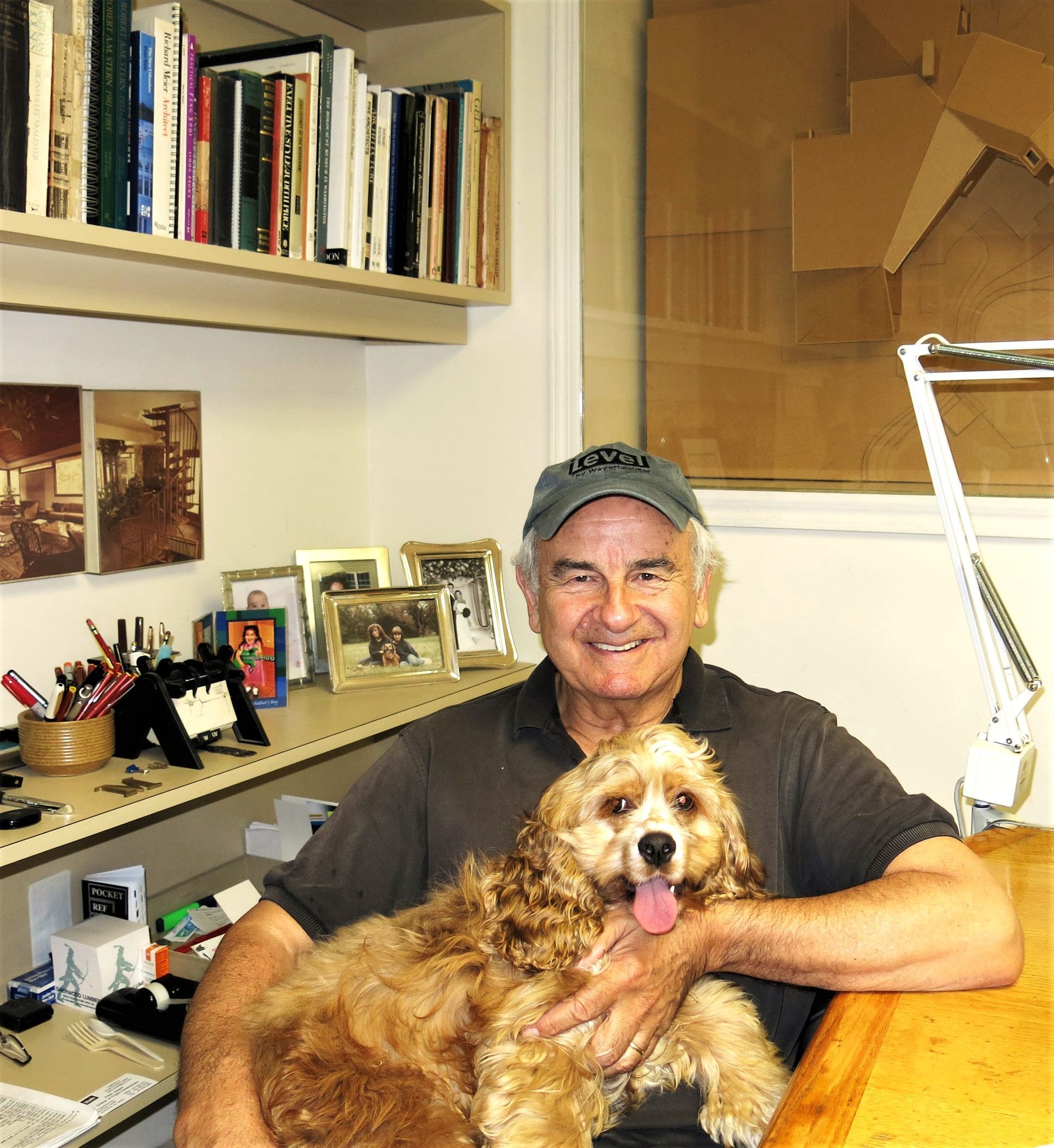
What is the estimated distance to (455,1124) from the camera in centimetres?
137

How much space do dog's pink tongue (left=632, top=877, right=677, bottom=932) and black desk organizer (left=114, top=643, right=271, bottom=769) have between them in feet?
3.36

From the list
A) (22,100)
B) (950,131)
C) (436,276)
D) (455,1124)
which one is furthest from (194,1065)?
(950,131)

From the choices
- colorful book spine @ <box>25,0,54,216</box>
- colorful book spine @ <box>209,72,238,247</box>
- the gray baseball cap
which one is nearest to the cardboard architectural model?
the gray baseball cap

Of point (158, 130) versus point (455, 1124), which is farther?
point (158, 130)

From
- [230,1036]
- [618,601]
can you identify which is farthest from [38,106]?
[230,1036]

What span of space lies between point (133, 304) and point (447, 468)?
1242 millimetres

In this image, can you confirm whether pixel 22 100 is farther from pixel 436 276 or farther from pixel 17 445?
pixel 436 276

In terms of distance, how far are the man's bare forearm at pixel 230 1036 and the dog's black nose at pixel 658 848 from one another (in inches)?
21.8

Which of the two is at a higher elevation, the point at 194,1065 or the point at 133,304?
the point at 133,304

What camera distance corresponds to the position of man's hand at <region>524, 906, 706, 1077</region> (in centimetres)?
146

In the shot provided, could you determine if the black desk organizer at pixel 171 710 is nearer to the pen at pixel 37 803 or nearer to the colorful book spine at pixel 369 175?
the pen at pixel 37 803

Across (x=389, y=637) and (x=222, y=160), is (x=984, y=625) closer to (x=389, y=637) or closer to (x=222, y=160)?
(x=389, y=637)

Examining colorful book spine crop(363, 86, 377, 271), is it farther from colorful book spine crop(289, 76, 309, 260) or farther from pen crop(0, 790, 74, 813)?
pen crop(0, 790, 74, 813)

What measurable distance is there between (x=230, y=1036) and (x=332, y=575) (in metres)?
1.60
